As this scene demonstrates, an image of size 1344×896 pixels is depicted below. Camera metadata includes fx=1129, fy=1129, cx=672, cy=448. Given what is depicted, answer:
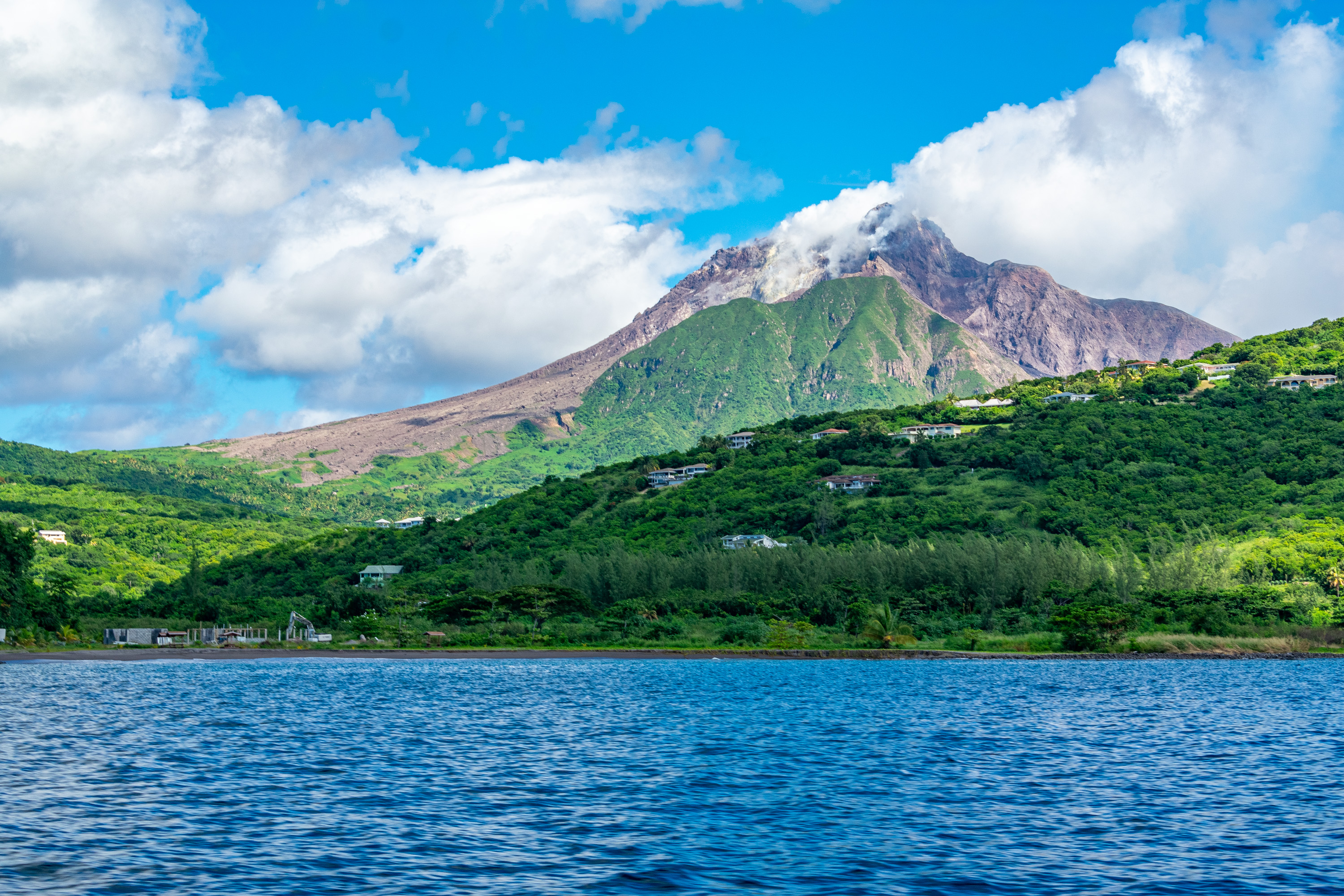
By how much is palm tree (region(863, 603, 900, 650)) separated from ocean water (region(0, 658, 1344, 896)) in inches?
1225

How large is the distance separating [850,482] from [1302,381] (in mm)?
65885

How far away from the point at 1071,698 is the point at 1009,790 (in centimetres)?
2498

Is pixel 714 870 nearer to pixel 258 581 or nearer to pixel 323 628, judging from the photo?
pixel 323 628

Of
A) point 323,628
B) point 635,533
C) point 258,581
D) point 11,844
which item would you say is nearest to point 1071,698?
point 11,844

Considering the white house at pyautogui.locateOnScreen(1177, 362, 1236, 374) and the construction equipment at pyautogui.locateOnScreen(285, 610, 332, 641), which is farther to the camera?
the white house at pyautogui.locateOnScreen(1177, 362, 1236, 374)

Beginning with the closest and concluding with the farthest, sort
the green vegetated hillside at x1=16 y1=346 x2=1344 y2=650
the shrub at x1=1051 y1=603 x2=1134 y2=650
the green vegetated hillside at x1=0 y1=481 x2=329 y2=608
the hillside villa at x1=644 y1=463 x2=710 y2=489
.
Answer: the shrub at x1=1051 y1=603 x2=1134 y2=650, the green vegetated hillside at x1=16 y1=346 x2=1344 y2=650, the green vegetated hillside at x1=0 y1=481 x2=329 y2=608, the hillside villa at x1=644 y1=463 x2=710 y2=489

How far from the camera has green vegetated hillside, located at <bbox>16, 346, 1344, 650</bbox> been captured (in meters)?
85.2

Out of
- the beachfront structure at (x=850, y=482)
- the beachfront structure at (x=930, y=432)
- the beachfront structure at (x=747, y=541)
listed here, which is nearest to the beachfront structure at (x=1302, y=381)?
the beachfront structure at (x=930, y=432)

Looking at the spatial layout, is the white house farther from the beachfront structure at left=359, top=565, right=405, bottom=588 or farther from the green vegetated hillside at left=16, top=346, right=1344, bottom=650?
the beachfront structure at left=359, top=565, right=405, bottom=588

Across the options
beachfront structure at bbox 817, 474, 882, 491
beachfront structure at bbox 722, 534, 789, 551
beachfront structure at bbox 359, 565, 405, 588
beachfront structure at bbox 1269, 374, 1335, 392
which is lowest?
beachfront structure at bbox 359, 565, 405, 588

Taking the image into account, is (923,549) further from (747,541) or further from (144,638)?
(144,638)

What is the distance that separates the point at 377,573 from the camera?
131 metres

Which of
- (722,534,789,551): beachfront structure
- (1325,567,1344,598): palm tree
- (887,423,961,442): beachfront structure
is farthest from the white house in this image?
(1325,567,1344,598): palm tree

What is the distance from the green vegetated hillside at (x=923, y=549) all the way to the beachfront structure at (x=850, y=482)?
2732 millimetres
